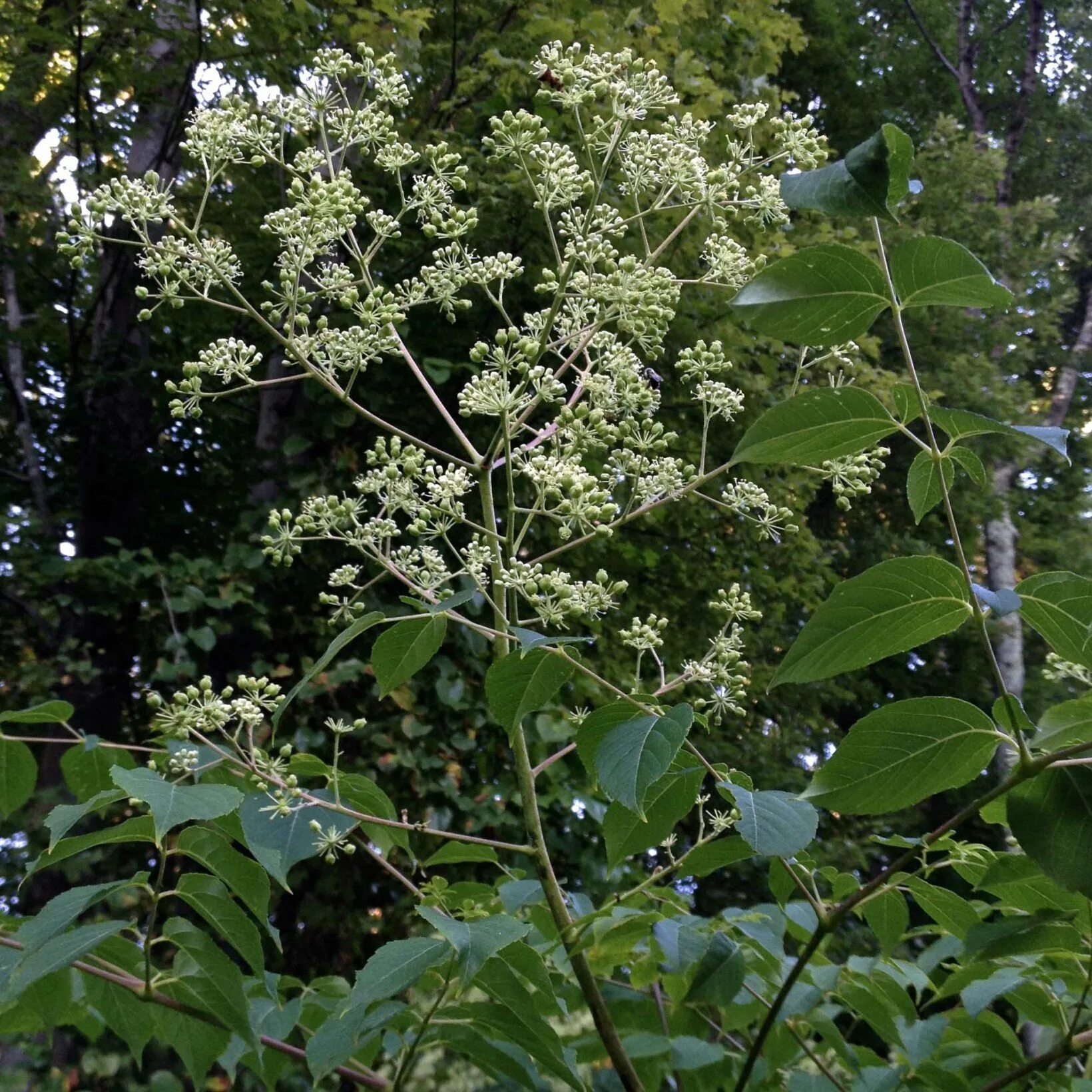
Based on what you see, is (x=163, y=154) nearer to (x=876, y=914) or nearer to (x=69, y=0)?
(x=69, y=0)

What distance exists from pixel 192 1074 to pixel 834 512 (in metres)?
11.4

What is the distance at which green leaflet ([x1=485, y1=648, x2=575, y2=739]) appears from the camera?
3.70ft

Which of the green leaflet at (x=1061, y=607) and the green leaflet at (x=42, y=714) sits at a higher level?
the green leaflet at (x=1061, y=607)

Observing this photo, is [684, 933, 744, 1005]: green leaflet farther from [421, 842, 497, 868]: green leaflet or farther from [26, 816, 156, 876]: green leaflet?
[26, 816, 156, 876]: green leaflet

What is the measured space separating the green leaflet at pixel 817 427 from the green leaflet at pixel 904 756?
Answer: 0.27 meters

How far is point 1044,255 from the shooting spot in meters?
12.2

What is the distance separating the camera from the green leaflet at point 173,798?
101 centimetres

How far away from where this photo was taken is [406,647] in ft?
4.07

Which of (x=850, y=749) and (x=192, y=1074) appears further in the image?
(x=192, y=1074)

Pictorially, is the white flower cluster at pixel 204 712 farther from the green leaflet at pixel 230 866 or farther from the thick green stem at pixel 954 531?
the thick green stem at pixel 954 531

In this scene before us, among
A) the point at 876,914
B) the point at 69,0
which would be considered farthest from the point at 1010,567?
the point at 876,914

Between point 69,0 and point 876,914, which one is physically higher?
point 69,0

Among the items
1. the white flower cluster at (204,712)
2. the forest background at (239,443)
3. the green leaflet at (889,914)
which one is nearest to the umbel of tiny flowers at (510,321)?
the white flower cluster at (204,712)

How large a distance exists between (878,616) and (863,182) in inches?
15.6
